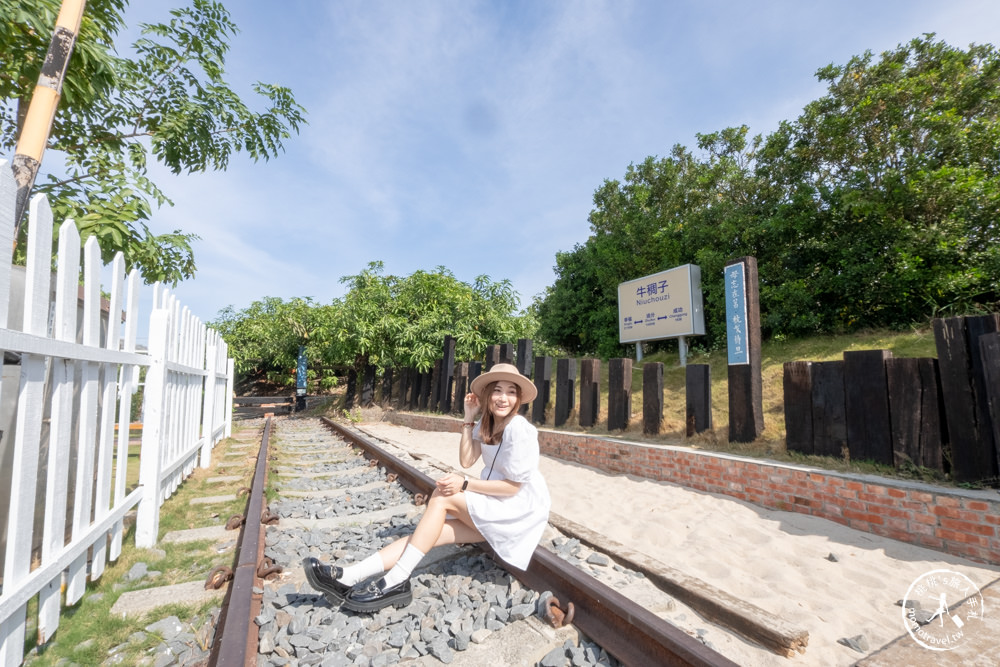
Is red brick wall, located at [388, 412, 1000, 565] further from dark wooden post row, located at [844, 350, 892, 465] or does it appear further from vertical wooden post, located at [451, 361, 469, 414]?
vertical wooden post, located at [451, 361, 469, 414]

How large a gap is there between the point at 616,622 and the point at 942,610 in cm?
193

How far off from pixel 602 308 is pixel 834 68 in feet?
32.8

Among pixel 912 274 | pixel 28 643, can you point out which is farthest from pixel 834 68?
pixel 28 643

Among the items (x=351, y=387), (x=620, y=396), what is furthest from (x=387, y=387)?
(x=620, y=396)

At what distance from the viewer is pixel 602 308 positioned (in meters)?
18.4

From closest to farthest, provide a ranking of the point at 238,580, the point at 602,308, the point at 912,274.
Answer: the point at 238,580, the point at 912,274, the point at 602,308

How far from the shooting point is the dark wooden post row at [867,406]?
4.18 meters

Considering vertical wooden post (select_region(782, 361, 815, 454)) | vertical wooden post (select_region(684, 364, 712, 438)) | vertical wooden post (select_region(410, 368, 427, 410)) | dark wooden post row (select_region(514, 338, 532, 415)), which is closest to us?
vertical wooden post (select_region(782, 361, 815, 454))

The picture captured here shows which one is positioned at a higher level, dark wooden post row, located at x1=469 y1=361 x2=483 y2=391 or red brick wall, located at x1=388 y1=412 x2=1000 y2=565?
dark wooden post row, located at x1=469 y1=361 x2=483 y2=391

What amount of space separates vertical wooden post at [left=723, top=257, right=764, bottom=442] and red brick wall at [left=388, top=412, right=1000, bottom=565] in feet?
2.56

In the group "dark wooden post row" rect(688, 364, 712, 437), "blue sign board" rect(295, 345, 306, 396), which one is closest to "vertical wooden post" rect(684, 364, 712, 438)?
"dark wooden post row" rect(688, 364, 712, 437)

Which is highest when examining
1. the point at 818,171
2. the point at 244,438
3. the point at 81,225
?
the point at 818,171

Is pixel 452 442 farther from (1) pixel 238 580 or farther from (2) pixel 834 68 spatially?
(2) pixel 834 68

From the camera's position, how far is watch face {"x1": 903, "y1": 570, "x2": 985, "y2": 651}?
86.1 inches
